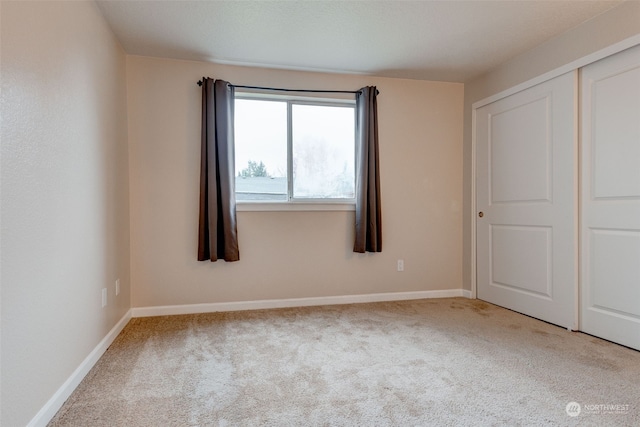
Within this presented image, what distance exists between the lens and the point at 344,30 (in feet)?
8.69

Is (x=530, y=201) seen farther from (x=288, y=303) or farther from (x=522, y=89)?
(x=288, y=303)

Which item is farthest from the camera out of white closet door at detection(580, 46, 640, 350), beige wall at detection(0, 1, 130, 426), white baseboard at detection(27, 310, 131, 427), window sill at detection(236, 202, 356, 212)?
window sill at detection(236, 202, 356, 212)

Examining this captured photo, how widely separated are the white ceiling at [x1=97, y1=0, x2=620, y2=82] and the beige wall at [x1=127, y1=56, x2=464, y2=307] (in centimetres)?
29

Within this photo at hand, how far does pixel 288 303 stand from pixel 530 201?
7.64 ft

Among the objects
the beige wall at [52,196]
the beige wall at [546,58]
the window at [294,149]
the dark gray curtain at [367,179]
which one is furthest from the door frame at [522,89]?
the beige wall at [52,196]

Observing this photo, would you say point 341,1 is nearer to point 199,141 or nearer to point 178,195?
point 199,141

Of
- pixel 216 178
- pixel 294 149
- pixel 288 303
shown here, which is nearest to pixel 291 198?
pixel 294 149

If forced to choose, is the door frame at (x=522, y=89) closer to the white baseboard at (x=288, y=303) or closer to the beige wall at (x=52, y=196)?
the white baseboard at (x=288, y=303)

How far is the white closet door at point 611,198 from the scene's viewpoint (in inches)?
90.7

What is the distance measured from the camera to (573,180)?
2.66m

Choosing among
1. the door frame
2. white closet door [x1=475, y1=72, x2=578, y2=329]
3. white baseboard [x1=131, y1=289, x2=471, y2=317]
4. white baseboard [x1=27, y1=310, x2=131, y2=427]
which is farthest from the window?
white baseboard [x1=27, y1=310, x2=131, y2=427]

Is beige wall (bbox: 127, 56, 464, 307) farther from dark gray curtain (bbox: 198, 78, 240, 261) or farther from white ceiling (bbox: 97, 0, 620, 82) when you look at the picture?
white ceiling (bbox: 97, 0, 620, 82)

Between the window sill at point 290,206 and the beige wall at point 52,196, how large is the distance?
3.60 ft

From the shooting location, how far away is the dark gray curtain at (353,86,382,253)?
3406 mm
